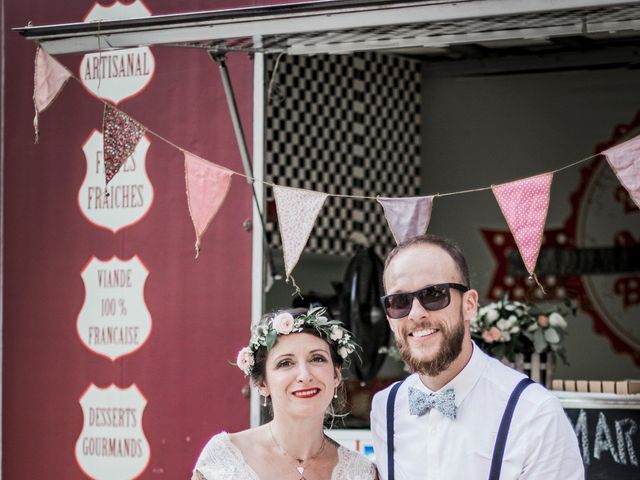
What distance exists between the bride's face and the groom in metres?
0.38

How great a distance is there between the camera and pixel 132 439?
7.12 meters

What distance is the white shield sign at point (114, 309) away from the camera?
7.15 meters

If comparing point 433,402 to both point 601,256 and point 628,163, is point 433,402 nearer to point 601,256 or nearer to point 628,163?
point 628,163

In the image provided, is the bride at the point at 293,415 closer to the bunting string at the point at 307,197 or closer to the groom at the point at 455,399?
the groom at the point at 455,399

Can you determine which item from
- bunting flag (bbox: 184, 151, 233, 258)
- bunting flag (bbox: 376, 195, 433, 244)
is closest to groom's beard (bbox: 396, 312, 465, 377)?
bunting flag (bbox: 376, 195, 433, 244)

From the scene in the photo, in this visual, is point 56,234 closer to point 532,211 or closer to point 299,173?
point 299,173

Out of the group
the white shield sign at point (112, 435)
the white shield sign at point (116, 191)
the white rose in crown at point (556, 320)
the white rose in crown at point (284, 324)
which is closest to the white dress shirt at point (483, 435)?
the white rose in crown at point (284, 324)

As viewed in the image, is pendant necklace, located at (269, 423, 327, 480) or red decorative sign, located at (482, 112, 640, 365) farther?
red decorative sign, located at (482, 112, 640, 365)

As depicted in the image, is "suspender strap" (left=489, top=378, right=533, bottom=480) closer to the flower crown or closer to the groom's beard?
the groom's beard

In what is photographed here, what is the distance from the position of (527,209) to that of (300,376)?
64.0 inches

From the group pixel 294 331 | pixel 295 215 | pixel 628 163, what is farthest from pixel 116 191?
pixel 628 163

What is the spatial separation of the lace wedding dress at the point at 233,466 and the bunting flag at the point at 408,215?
1532 millimetres

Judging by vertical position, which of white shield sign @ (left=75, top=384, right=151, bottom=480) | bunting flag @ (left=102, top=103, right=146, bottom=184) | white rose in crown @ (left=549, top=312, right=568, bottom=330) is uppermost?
bunting flag @ (left=102, top=103, right=146, bottom=184)

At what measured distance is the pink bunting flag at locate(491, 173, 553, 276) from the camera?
17.0ft
